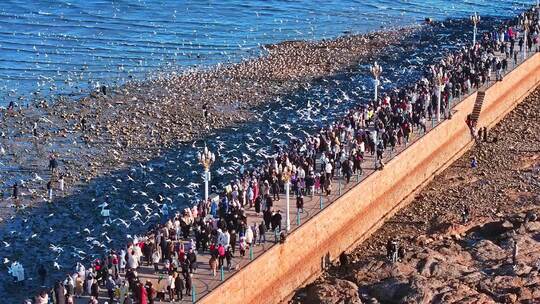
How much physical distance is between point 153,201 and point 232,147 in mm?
6389

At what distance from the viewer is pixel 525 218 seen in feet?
112

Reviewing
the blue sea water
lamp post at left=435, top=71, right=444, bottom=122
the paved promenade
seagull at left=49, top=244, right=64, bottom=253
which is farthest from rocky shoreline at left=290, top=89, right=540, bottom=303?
the blue sea water

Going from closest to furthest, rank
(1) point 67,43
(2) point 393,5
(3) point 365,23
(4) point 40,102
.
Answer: (4) point 40,102 → (1) point 67,43 → (3) point 365,23 → (2) point 393,5

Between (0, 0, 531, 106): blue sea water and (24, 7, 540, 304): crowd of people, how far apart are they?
15.9 m

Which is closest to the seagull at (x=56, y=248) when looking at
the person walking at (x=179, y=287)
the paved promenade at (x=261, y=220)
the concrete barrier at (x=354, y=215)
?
the paved promenade at (x=261, y=220)

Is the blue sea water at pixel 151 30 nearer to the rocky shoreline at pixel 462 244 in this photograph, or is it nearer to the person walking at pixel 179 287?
the rocky shoreline at pixel 462 244

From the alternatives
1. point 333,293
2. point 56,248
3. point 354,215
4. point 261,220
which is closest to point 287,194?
point 261,220

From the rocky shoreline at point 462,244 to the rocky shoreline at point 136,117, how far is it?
35.6ft

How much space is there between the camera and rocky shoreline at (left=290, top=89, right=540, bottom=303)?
2880 centimetres

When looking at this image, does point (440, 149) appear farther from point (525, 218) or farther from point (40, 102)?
point (40, 102)

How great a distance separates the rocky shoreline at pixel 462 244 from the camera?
94.5 ft

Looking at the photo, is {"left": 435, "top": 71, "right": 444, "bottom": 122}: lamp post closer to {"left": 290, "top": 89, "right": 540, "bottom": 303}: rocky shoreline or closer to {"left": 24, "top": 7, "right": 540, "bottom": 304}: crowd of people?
{"left": 24, "top": 7, "right": 540, "bottom": 304}: crowd of people

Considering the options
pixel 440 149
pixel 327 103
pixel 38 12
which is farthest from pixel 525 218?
pixel 38 12

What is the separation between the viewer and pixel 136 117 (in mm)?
46438
